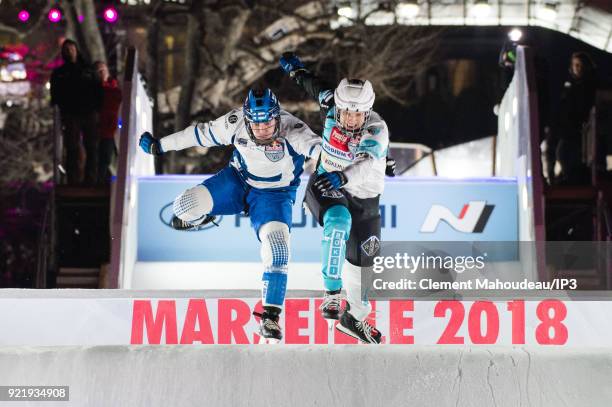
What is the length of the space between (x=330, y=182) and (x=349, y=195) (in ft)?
1.94

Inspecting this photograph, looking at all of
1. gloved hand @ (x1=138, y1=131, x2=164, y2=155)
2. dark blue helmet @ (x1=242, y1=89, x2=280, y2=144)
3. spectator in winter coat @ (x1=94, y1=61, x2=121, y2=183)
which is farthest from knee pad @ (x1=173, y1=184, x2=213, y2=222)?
spectator in winter coat @ (x1=94, y1=61, x2=121, y2=183)

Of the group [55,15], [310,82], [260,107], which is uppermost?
[55,15]

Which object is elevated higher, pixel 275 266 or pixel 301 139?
pixel 301 139

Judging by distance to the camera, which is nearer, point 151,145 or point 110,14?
point 151,145

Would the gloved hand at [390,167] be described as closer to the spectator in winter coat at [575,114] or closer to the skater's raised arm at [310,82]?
the skater's raised arm at [310,82]

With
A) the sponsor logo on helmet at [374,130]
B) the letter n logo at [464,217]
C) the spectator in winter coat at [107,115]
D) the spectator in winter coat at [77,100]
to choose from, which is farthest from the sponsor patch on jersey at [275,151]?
the spectator in winter coat at [77,100]

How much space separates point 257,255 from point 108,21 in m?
6.95

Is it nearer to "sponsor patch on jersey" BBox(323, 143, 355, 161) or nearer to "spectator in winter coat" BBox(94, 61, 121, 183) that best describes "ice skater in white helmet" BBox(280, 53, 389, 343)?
"sponsor patch on jersey" BBox(323, 143, 355, 161)

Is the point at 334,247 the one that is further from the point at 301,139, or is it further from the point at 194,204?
the point at 194,204

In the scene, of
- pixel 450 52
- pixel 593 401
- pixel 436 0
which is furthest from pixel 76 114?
pixel 450 52

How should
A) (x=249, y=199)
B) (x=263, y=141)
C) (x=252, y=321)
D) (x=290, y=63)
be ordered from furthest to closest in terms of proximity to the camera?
(x=290, y=63) → (x=249, y=199) → (x=252, y=321) → (x=263, y=141)

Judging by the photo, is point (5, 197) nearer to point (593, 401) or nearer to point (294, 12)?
point (294, 12)

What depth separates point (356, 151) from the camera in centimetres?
830

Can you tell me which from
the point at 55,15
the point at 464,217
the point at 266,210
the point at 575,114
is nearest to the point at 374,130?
the point at 266,210
